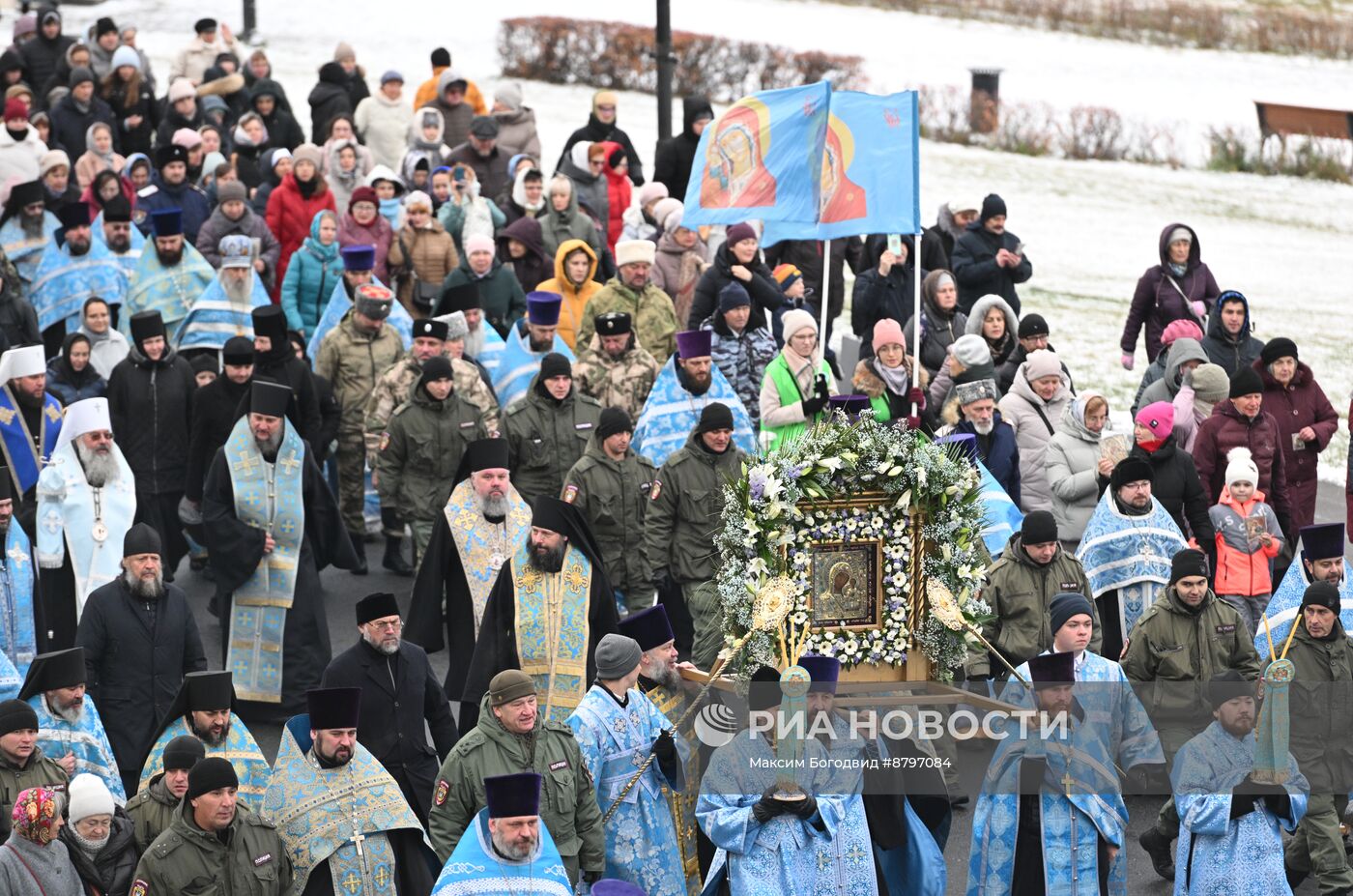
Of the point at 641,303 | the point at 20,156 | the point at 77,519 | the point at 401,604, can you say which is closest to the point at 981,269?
the point at 641,303

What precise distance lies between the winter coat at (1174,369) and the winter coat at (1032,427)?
2.05 ft

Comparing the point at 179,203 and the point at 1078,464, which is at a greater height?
the point at 179,203

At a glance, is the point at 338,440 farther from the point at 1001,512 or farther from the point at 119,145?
the point at 119,145

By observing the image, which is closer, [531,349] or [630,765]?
[630,765]

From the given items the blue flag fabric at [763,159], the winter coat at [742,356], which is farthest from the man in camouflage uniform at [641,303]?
the winter coat at [742,356]

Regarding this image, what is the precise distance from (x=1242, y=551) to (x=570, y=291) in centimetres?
561

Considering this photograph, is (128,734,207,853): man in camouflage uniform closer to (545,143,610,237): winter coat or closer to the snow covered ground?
(545,143,610,237): winter coat

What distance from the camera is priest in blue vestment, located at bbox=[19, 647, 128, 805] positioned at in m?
10.1

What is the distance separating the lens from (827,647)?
988cm

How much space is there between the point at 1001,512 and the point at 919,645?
275cm

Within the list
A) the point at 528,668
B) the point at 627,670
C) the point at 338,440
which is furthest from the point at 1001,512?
the point at 338,440

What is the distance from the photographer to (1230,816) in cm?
978

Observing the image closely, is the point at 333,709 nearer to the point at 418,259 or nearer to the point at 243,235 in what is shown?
the point at 418,259

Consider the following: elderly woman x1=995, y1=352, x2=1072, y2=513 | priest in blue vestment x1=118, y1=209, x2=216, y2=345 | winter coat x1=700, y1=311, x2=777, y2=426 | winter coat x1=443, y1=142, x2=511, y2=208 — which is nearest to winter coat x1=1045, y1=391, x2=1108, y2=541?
elderly woman x1=995, y1=352, x2=1072, y2=513
